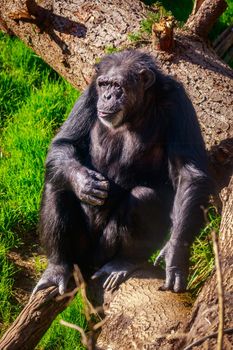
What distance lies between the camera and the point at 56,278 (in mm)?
5801

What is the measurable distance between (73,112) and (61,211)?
84cm

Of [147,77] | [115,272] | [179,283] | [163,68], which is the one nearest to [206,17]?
[163,68]

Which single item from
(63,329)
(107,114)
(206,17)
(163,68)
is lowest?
(63,329)

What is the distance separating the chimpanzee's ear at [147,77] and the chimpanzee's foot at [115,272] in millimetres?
1343

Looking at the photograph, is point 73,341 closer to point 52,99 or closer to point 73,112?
point 73,112

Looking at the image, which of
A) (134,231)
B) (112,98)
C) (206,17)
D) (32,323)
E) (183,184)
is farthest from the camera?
(206,17)

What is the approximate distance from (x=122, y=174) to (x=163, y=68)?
1295 mm

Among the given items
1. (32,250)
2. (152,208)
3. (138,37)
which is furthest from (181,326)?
(138,37)

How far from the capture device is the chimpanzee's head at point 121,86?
19.7ft

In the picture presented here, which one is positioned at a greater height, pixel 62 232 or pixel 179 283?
pixel 179 283

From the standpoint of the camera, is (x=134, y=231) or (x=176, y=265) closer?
(x=176, y=265)

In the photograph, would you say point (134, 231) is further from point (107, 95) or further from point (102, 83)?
point (102, 83)

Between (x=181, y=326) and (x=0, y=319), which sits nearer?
(x=181, y=326)

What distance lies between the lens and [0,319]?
6.51 metres
